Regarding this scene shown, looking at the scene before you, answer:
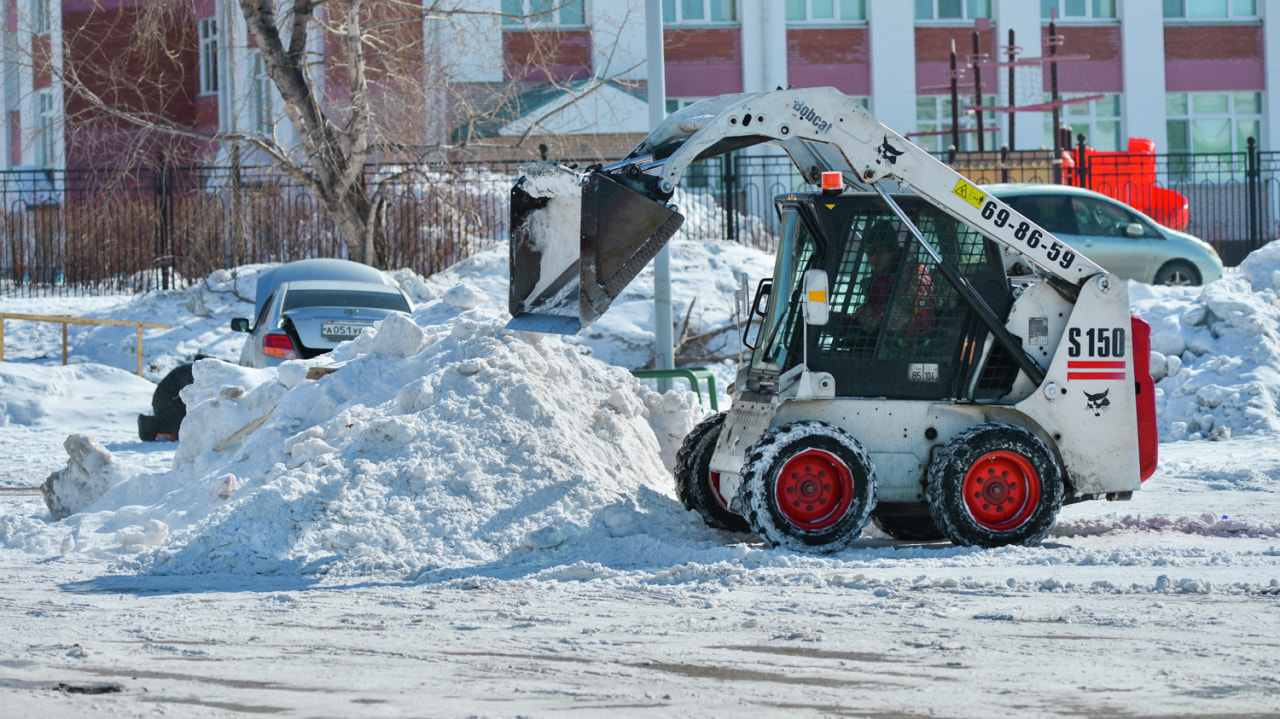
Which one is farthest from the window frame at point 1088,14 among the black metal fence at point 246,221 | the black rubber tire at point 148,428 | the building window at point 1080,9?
the black rubber tire at point 148,428

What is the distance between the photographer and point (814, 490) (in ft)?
24.9

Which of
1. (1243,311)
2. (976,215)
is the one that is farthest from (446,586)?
(1243,311)

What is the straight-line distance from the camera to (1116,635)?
5.59m

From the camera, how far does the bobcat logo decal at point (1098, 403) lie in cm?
791

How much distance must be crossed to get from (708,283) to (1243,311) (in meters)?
8.26

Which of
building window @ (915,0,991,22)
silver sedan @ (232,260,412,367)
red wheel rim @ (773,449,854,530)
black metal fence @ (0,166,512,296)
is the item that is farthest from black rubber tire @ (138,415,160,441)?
building window @ (915,0,991,22)

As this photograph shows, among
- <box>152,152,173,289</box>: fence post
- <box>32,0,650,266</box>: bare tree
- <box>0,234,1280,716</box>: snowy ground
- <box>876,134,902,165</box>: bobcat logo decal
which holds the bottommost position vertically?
<box>0,234,1280,716</box>: snowy ground

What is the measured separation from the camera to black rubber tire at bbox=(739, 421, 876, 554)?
7.43 meters

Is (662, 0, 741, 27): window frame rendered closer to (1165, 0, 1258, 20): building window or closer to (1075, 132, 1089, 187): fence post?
(1165, 0, 1258, 20): building window

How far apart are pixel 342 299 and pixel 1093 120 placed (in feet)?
78.2

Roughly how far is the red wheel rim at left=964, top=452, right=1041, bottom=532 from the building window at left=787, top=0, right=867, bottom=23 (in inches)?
1040

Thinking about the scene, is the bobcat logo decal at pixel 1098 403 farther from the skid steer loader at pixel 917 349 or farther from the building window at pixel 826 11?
the building window at pixel 826 11

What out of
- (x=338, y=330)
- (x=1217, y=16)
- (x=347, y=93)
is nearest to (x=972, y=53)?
(x=1217, y=16)

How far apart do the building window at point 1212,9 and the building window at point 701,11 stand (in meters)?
10.9
